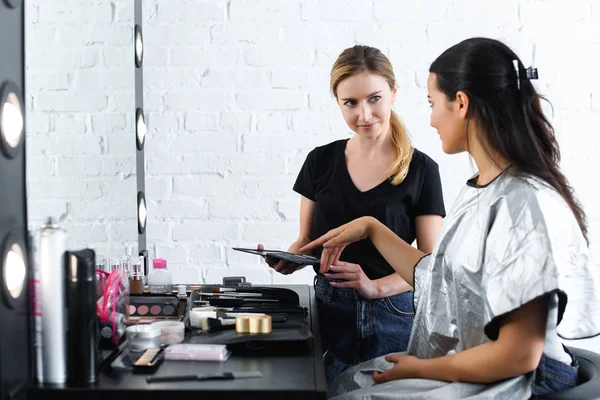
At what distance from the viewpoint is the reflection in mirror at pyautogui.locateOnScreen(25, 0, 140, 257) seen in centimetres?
Answer: 138

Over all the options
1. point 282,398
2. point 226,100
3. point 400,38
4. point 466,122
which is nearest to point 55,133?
point 282,398

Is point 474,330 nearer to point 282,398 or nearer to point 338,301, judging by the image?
point 282,398

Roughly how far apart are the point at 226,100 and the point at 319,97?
37cm

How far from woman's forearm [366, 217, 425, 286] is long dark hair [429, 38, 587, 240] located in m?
0.50

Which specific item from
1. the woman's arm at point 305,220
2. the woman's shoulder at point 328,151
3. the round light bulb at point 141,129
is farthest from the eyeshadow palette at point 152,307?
the round light bulb at point 141,129

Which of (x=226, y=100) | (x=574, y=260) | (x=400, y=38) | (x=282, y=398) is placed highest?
(x=400, y=38)

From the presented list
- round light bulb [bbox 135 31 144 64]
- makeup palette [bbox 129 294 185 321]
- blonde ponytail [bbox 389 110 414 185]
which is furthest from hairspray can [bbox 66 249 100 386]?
round light bulb [bbox 135 31 144 64]

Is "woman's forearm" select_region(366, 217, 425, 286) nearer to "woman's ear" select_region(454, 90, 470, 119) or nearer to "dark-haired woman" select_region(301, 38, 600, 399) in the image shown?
"dark-haired woman" select_region(301, 38, 600, 399)

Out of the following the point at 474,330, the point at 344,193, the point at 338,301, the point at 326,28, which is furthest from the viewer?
the point at 326,28

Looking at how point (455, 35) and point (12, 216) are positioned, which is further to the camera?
point (455, 35)

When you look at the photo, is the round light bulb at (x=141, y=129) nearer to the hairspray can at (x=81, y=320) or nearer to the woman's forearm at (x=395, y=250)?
the woman's forearm at (x=395, y=250)

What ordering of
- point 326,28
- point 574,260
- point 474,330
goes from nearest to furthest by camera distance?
point 574,260, point 474,330, point 326,28

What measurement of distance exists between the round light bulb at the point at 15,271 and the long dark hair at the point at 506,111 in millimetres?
963

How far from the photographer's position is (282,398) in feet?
3.90
